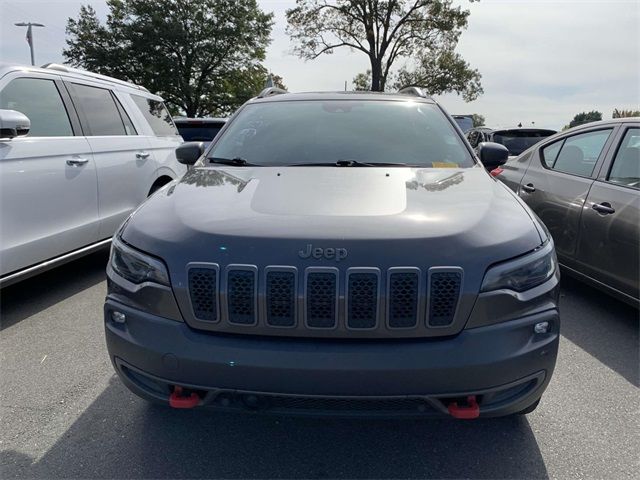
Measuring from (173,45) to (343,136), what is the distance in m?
33.3

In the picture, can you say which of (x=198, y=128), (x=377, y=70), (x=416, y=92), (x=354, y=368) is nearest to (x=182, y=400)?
(x=354, y=368)

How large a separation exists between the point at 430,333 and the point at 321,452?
0.87m

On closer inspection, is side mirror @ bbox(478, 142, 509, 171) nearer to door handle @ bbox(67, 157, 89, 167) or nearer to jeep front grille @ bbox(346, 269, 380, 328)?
jeep front grille @ bbox(346, 269, 380, 328)

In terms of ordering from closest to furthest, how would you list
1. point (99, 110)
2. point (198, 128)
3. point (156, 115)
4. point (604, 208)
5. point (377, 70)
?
1. point (604, 208)
2. point (99, 110)
3. point (156, 115)
4. point (198, 128)
5. point (377, 70)

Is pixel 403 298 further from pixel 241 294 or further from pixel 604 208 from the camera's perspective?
pixel 604 208

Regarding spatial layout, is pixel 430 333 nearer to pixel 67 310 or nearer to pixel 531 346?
pixel 531 346

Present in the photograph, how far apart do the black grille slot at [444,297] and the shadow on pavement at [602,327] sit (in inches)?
75.9

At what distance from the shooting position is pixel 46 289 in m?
4.51

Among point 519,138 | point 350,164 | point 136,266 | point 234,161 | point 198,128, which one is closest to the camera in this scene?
point 136,266

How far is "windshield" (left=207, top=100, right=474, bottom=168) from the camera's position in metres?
3.00

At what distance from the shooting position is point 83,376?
296 centimetres

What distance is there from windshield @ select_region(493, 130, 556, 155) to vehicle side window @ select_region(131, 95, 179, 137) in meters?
7.03

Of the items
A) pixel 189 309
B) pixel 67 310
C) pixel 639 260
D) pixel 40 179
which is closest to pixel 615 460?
pixel 639 260

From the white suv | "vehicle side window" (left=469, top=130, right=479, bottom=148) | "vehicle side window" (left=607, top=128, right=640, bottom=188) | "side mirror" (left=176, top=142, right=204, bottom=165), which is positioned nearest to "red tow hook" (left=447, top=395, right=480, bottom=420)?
"side mirror" (left=176, top=142, right=204, bottom=165)
